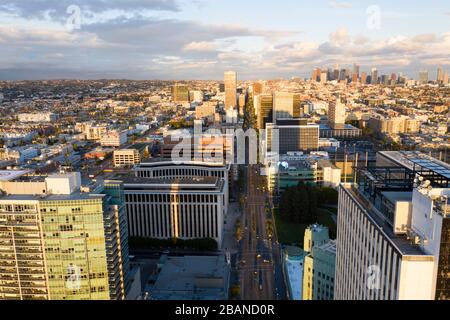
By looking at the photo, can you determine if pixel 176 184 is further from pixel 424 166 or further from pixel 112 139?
pixel 112 139

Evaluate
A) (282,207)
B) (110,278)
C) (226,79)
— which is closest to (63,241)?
(110,278)

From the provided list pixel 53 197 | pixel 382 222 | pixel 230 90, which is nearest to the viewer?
pixel 382 222

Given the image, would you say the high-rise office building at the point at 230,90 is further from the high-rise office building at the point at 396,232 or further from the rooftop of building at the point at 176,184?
the high-rise office building at the point at 396,232

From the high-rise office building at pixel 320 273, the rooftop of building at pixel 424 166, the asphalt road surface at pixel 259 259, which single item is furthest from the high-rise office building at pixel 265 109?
the rooftop of building at pixel 424 166

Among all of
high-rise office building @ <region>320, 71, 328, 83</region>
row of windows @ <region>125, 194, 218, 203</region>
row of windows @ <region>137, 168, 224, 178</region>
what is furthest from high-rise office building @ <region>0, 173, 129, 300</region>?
high-rise office building @ <region>320, 71, 328, 83</region>

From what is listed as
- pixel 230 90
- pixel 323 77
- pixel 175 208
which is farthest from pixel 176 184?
pixel 323 77

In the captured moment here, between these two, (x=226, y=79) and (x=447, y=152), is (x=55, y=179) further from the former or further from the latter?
(x=226, y=79)
